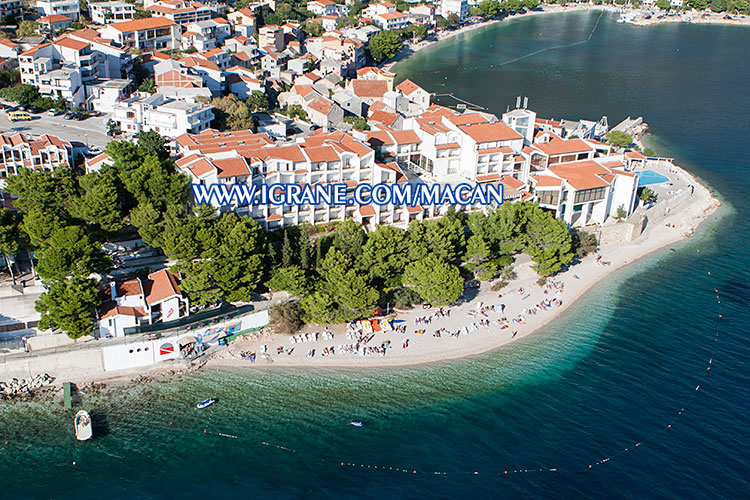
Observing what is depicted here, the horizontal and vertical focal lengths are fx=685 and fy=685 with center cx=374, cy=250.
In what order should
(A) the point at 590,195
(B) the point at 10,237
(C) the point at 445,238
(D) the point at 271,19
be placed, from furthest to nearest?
(D) the point at 271,19 < (A) the point at 590,195 < (C) the point at 445,238 < (B) the point at 10,237

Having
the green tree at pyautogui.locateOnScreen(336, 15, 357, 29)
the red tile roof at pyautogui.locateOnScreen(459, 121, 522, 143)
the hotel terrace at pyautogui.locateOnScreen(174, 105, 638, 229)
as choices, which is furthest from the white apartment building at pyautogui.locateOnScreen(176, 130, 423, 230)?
the green tree at pyautogui.locateOnScreen(336, 15, 357, 29)

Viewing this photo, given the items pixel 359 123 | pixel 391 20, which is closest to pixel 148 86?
pixel 359 123

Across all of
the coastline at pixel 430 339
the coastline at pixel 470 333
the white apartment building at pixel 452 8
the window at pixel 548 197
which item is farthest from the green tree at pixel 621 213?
the white apartment building at pixel 452 8

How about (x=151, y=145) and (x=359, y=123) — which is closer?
(x=151, y=145)

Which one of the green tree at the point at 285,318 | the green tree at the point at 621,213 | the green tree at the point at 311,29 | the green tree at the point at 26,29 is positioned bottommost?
the green tree at the point at 285,318

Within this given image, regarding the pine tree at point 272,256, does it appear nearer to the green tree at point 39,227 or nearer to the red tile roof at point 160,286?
the red tile roof at point 160,286

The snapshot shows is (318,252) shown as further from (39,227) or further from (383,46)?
(383,46)

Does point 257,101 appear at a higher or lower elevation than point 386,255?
higher

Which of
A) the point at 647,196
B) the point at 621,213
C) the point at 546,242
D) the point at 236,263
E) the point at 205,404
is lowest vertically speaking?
the point at 205,404
